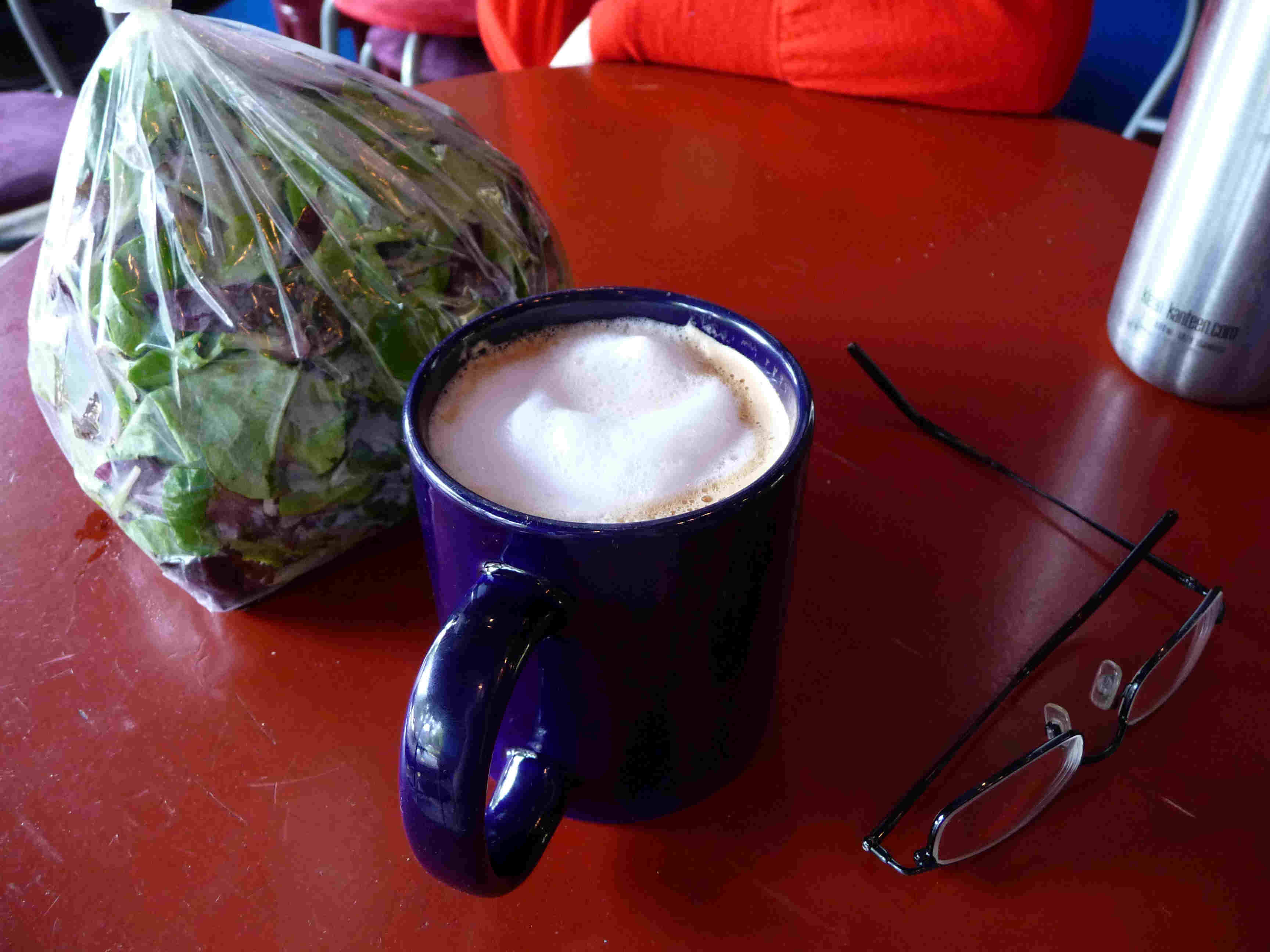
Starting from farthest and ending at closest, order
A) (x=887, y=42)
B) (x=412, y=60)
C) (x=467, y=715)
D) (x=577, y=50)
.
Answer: (x=412, y=60), (x=577, y=50), (x=887, y=42), (x=467, y=715)

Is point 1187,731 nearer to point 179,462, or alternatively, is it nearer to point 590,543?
point 590,543

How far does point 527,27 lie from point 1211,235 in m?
0.93

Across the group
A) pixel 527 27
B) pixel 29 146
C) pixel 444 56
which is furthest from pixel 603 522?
pixel 444 56

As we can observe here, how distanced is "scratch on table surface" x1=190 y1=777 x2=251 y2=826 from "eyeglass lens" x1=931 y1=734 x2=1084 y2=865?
0.25 metres

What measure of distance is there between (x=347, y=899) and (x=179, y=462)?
0.19 m

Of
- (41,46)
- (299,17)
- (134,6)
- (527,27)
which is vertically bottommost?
(41,46)

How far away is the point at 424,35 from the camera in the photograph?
146cm

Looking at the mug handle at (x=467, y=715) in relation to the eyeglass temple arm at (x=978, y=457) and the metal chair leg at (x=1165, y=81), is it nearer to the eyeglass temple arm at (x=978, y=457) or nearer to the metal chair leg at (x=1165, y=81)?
the eyeglass temple arm at (x=978, y=457)

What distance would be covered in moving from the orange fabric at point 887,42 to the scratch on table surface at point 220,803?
0.74m

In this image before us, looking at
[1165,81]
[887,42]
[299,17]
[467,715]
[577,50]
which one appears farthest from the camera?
[299,17]

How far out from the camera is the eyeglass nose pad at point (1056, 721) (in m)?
0.37

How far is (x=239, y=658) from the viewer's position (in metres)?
0.41

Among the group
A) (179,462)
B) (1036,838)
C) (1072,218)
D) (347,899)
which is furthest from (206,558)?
(1072,218)

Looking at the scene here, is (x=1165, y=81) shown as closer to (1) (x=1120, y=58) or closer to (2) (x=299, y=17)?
(1) (x=1120, y=58)
